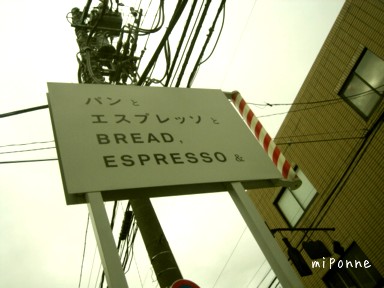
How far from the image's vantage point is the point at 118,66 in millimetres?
6141

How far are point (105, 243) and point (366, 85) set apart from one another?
412 inches

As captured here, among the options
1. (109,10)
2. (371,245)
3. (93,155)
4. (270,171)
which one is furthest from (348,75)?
(93,155)

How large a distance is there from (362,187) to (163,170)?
923cm

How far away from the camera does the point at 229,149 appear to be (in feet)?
8.17

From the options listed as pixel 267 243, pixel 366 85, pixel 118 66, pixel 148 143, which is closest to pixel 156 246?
pixel 148 143

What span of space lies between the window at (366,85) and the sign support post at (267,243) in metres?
9.18

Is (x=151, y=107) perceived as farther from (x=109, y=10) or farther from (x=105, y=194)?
(x=109, y=10)

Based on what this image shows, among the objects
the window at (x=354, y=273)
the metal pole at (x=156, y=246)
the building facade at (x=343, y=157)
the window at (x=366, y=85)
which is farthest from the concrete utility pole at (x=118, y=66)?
the window at (x=354, y=273)

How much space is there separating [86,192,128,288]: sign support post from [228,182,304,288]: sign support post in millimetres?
748

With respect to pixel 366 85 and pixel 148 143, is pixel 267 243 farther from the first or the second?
pixel 366 85

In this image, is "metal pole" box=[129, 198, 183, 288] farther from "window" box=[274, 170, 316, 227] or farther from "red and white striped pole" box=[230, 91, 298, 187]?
"window" box=[274, 170, 316, 227]

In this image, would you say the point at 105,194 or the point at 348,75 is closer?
the point at 105,194

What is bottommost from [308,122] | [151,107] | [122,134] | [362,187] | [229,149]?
[229,149]

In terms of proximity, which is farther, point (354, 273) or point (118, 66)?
point (354, 273)
